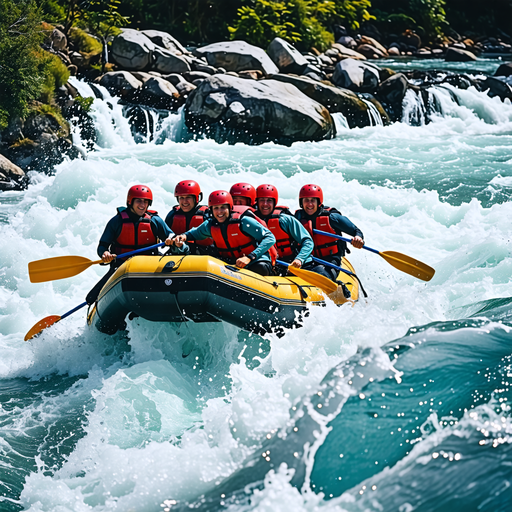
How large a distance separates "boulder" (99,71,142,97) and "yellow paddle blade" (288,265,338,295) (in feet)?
33.8

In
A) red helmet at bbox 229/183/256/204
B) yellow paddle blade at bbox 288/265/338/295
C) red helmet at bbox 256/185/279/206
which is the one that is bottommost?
yellow paddle blade at bbox 288/265/338/295

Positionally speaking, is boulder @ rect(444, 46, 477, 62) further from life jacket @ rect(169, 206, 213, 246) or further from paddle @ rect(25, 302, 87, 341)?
paddle @ rect(25, 302, 87, 341)

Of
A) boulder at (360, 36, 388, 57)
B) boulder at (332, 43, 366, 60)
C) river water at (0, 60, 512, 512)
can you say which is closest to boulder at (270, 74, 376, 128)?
boulder at (332, 43, 366, 60)

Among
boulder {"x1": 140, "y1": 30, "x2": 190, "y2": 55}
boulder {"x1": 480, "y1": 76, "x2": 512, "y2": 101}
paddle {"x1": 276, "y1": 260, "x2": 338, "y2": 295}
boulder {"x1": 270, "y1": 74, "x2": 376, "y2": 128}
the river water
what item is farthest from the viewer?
boulder {"x1": 480, "y1": 76, "x2": 512, "y2": 101}

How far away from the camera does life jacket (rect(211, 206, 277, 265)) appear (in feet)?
17.5

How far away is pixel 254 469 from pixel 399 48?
2504 centimetres

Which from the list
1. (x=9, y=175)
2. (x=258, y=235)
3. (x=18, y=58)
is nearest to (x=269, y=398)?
(x=258, y=235)

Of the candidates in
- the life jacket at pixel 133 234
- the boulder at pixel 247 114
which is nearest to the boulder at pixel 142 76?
the boulder at pixel 247 114

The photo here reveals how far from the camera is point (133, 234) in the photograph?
5727 mm

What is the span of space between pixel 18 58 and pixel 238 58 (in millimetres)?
7009

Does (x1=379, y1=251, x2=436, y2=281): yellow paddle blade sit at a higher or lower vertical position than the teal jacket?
lower

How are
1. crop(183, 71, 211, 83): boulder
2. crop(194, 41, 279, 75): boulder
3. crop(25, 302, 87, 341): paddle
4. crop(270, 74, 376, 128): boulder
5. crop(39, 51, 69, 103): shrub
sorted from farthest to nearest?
1. crop(194, 41, 279, 75): boulder
2. crop(183, 71, 211, 83): boulder
3. crop(270, 74, 376, 128): boulder
4. crop(39, 51, 69, 103): shrub
5. crop(25, 302, 87, 341): paddle

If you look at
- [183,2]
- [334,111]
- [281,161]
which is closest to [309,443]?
[281,161]

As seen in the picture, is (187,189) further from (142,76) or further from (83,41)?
(83,41)
